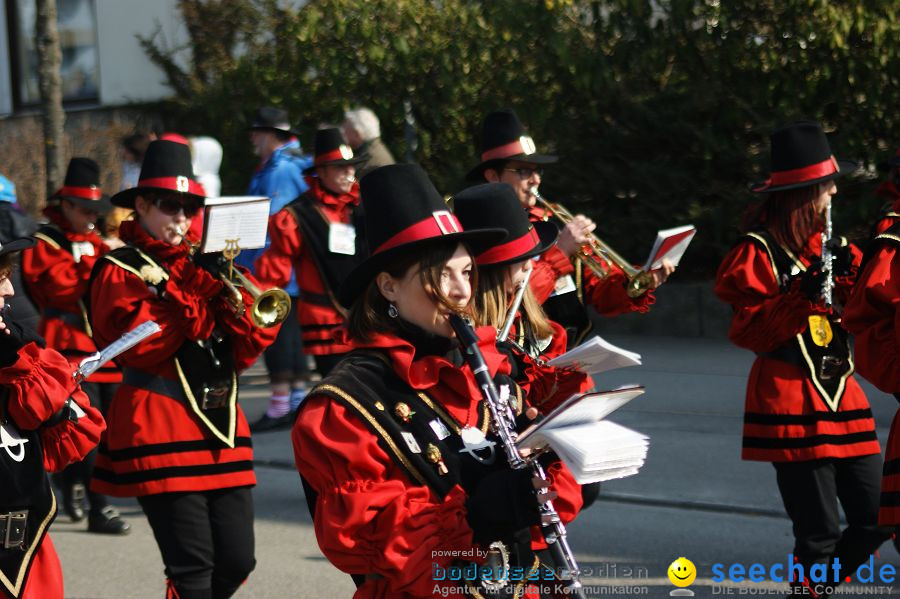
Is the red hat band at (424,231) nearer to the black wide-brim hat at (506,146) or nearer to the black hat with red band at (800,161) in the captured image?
the black hat with red band at (800,161)

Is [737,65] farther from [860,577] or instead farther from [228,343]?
[228,343]

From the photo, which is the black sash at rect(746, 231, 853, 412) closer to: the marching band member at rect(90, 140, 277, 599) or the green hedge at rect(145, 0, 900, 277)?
the marching band member at rect(90, 140, 277, 599)

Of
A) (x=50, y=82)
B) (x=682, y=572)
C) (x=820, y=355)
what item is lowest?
(x=682, y=572)

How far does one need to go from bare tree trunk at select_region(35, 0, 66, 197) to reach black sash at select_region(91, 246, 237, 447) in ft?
22.5

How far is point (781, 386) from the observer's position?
212 inches

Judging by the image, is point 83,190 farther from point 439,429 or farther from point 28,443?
point 439,429

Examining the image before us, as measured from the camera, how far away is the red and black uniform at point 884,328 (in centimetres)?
432

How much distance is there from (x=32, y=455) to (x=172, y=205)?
58.6 inches

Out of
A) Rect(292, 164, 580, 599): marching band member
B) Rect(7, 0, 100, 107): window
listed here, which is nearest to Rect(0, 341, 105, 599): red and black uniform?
Rect(292, 164, 580, 599): marching band member

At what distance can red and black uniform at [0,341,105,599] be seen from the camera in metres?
4.04

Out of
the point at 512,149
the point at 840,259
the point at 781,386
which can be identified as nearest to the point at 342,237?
the point at 512,149

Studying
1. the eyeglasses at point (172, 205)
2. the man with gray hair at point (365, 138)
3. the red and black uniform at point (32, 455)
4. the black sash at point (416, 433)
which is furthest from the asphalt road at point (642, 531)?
the black sash at point (416, 433)

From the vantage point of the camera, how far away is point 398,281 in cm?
325

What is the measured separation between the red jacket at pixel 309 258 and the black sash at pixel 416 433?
482 centimetres
